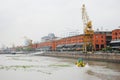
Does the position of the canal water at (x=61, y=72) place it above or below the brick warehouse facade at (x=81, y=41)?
below

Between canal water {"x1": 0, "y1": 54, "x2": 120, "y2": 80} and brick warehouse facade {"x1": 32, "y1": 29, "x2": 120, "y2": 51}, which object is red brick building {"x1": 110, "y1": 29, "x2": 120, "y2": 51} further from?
canal water {"x1": 0, "y1": 54, "x2": 120, "y2": 80}

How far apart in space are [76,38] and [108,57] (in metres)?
61.8

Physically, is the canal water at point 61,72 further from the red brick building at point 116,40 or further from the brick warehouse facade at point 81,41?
the brick warehouse facade at point 81,41

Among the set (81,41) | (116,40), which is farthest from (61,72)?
(81,41)

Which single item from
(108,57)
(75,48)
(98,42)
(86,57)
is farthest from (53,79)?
(75,48)

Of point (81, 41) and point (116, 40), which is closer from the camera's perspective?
point (116, 40)

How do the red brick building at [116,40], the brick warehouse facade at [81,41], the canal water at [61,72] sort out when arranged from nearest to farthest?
1. the canal water at [61,72]
2. the red brick building at [116,40]
3. the brick warehouse facade at [81,41]

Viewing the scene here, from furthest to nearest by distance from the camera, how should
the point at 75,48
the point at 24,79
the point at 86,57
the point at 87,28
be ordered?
the point at 75,48 → the point at 87,28 → the point at 86,57 → the point at 24,79

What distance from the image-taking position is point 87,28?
100938 millimetres

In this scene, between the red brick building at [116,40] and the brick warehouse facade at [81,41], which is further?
the brick warehouse facade at [81,41]

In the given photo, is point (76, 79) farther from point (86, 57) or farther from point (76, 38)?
point (76, 38)

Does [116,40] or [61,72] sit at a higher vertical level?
[116,40]

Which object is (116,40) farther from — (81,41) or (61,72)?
(61,72)

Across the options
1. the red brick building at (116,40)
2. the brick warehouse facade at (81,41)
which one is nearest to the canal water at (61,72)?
the red brick building at (116,40)
